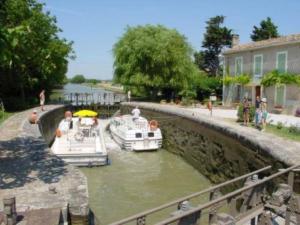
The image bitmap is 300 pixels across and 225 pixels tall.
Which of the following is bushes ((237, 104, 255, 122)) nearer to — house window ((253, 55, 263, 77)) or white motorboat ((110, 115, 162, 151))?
Result: white motorboat ((110, 115, 162, 151))

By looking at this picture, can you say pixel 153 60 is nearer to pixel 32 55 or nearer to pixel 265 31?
pixel 32 55

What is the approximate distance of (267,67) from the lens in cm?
2712

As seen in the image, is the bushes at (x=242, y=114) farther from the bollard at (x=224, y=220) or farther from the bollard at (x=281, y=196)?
the bollard at (x=224, y=220)

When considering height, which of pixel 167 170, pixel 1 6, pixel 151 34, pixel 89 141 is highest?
pixel 151 34

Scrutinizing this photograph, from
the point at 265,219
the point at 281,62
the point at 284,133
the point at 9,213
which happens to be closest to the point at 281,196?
the point at 265,219

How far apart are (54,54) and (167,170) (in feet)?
57.6

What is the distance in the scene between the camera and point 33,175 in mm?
9828

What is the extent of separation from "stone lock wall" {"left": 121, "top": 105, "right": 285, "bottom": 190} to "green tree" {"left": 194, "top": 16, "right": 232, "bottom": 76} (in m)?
36.1

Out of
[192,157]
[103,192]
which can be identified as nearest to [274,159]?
[103,192]

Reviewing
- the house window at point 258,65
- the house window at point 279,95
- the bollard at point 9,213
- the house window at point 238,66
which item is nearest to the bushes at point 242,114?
the house window at point 279,95

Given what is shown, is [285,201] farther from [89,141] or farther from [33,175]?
[89,141]

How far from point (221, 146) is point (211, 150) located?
1.27m

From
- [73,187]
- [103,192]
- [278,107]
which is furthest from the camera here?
[278,107]

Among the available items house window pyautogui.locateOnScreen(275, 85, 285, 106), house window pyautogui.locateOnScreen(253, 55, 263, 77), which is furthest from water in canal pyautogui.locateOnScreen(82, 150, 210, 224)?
house window pyautogui.locateOnScreen(253, 55, 263, 77)
